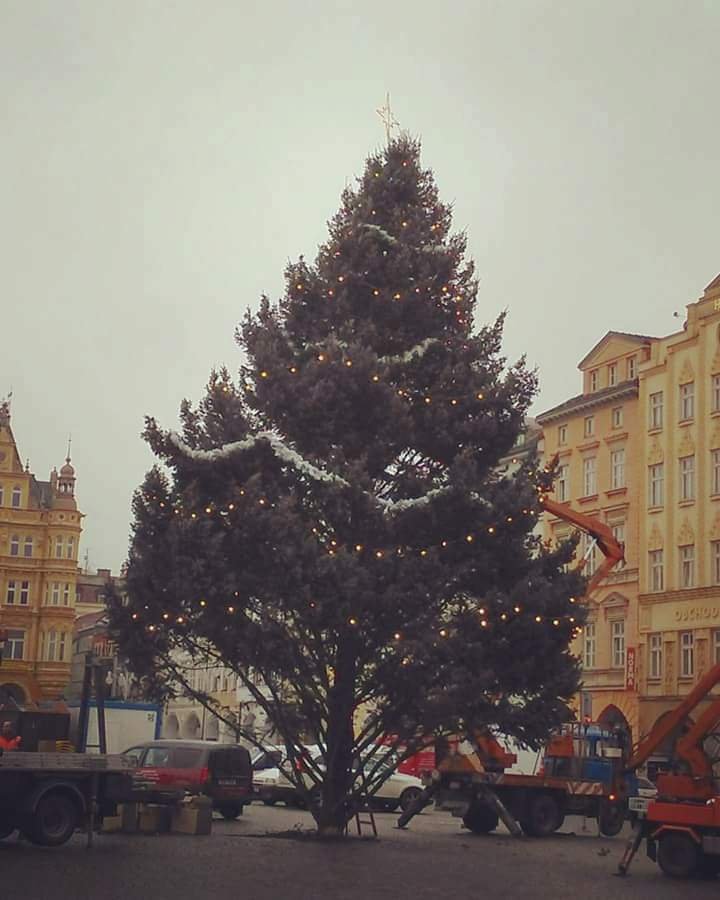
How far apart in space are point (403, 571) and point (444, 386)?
370cm

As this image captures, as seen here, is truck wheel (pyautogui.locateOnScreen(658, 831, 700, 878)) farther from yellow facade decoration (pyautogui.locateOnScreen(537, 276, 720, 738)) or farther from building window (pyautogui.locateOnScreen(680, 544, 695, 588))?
building window (pyautogui.locateOnScreen(680, 544, 695, 588))

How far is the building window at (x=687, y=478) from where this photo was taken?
55.5 meters

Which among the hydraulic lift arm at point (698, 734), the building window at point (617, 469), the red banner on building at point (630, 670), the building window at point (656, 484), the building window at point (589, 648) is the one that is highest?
the building window at point (617, 469)

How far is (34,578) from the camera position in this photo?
86375 millimetres

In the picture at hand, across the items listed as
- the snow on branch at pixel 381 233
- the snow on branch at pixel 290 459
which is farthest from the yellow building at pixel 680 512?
the snow on branch at pixel 290 459

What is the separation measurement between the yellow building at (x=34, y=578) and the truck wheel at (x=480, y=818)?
54.6m

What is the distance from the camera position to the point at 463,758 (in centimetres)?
3378

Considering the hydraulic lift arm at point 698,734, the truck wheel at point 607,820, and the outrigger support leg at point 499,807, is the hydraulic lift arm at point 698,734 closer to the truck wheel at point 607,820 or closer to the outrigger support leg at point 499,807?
the truck wheel at point 607,820

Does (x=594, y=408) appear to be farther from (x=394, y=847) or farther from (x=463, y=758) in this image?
(x=394, y=847)

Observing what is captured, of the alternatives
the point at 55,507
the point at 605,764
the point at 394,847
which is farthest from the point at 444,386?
the point at 55,507

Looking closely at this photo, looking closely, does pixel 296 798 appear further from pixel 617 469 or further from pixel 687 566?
pixel 617 469

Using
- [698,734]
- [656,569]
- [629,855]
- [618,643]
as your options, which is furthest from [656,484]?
[629,855]

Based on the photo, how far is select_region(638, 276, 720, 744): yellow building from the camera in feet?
177

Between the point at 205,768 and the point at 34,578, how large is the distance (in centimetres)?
5515
